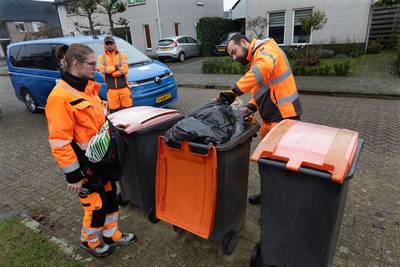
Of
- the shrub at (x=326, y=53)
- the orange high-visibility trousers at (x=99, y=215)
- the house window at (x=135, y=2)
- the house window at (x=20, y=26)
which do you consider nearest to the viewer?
the orange high-visibility trousers at (x=99, y=215)

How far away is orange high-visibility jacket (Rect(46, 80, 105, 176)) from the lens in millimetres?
2098

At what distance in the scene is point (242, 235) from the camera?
288 cm

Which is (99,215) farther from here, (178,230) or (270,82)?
(270,82)

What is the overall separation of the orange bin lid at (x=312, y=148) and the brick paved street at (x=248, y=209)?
1.19m

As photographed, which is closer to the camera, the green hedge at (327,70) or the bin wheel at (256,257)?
the bin wheel at (256,257)

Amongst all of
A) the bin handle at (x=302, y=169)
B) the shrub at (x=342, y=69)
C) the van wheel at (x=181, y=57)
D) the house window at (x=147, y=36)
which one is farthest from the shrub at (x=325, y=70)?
the house window at (x=147, y=36)

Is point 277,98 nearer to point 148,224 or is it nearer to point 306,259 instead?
point 306,259

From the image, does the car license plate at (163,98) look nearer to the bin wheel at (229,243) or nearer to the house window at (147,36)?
the bin wheel at (229,243)

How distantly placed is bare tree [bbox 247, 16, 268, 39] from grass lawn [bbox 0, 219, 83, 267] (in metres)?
15.0

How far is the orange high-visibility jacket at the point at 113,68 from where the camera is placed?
529 cm

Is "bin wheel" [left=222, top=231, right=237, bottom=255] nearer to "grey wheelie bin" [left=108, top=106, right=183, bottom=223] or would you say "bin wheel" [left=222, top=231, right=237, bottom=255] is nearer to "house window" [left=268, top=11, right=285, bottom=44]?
"grey wheelie bin" [left=108, top=106, right=183, bottom=223]

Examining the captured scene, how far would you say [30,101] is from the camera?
7.95 meters

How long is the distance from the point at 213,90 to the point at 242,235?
285 inches

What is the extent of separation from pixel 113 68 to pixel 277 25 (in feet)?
43.7
